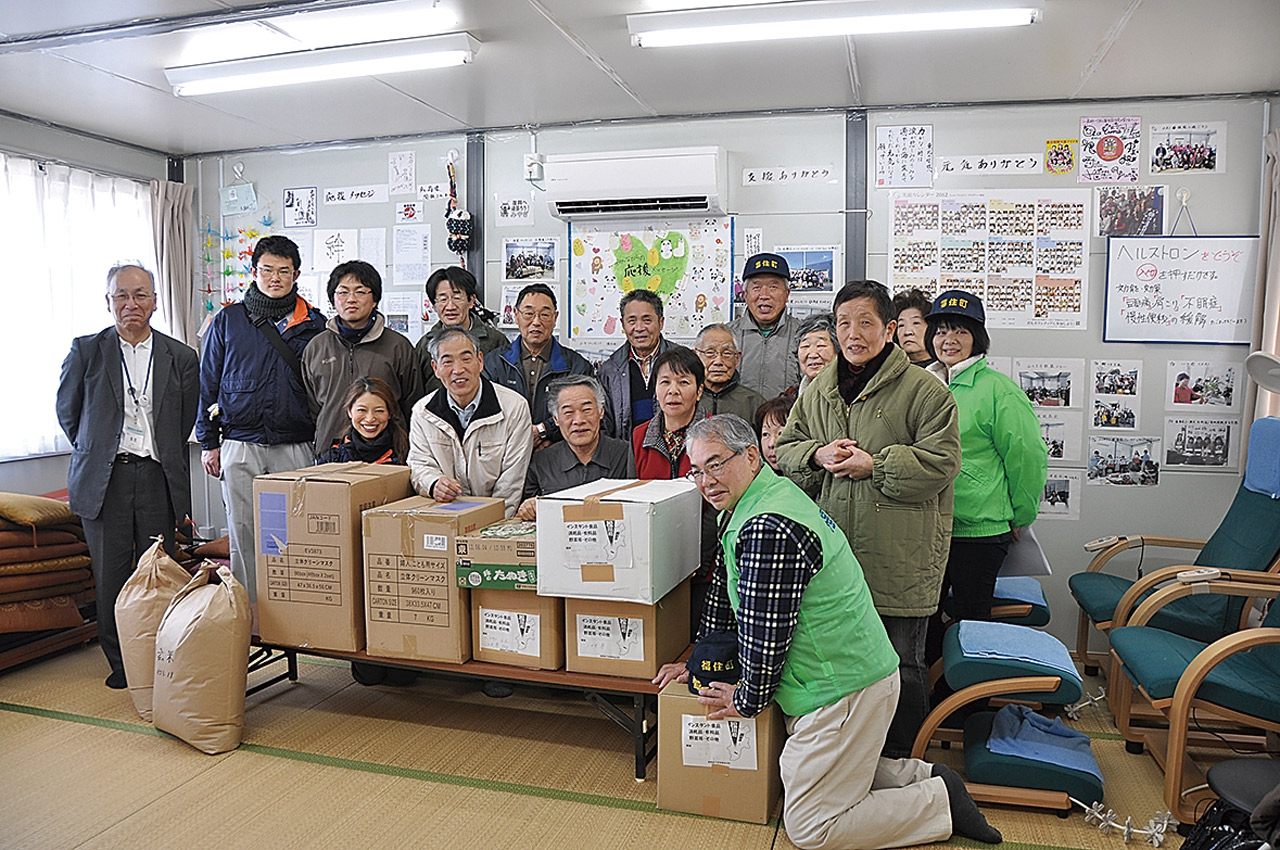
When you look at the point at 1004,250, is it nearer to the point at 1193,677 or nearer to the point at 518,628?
the point at 1193,677

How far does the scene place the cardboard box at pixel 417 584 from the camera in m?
2.98

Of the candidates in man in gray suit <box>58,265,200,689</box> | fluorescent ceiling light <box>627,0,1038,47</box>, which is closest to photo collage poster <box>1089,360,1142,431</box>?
fluorescent ceiling light <box>627,0,1038,47</box>

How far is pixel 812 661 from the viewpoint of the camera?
2385 mm

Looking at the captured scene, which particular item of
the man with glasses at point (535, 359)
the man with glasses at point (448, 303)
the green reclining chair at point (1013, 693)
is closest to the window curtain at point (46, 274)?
the man with glasses at point (448, 303)

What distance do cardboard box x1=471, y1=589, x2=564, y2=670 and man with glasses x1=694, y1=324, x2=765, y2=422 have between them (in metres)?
1.04

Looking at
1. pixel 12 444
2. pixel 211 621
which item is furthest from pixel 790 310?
pixel 12 444

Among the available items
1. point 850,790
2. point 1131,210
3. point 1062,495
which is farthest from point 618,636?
point 1131,210

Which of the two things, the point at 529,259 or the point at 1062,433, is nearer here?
the point at 1062,433

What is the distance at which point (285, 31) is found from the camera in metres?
3.51

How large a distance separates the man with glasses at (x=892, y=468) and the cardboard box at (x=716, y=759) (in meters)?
Result: 0.52

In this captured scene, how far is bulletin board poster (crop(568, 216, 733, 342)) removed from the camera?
186 inches

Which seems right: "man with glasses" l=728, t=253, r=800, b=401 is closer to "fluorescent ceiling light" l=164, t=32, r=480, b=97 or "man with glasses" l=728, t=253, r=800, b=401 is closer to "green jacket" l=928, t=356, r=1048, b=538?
"green jacket" l=928, t=356, r=1048, b=538

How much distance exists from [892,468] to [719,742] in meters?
0.95

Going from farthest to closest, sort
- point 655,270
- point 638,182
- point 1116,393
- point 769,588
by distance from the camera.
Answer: point 655,270 < point 638,182 < point 1116,393 < point 769,588
